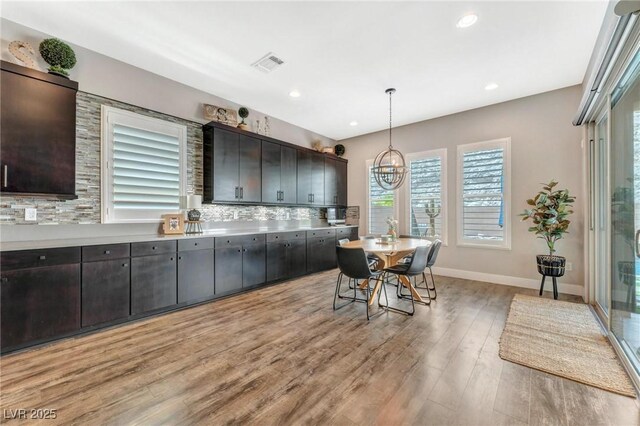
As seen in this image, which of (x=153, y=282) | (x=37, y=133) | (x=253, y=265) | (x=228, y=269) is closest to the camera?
(x=37, y=133)

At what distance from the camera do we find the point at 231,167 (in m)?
4.15

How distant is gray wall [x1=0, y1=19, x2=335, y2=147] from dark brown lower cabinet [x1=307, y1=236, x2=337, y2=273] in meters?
2.90

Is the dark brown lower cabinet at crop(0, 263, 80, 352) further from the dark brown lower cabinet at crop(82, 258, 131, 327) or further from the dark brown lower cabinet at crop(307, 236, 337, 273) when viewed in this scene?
the dark brown lower cabinet at crop(307, 236, 337, 273)

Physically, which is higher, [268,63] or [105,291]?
[268,63]

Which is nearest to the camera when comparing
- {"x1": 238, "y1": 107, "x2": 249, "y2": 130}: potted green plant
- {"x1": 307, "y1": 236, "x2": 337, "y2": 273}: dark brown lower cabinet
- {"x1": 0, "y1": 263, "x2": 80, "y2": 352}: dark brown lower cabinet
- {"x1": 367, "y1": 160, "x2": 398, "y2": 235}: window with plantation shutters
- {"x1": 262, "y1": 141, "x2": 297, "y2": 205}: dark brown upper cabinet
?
{"x1": 0, "y1": 263, "x2": 80, "y2": 352}: dark brown lower cabinet

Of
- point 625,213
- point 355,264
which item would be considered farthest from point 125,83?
point 625,213

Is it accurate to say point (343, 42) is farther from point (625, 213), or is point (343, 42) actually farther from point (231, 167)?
point (625, 213)

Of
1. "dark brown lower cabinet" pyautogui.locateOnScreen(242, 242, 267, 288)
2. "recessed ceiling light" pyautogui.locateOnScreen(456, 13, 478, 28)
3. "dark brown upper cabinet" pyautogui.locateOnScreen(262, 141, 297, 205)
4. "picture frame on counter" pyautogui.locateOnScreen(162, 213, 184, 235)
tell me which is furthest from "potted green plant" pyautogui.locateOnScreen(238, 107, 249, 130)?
"recessed ceiling light" pyautogui.locateOnScreen(456, 13, 478, 28)

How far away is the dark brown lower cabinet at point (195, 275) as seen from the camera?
3.32 metres

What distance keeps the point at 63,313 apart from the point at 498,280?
5.86m

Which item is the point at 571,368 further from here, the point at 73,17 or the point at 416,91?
the point at 73,17

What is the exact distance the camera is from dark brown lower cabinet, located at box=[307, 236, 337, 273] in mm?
5078

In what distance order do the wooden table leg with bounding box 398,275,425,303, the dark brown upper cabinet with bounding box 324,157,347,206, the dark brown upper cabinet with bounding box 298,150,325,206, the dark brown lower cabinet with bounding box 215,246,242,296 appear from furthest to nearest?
the dark brown upper cabinet with bounding box 324,157,347,206, the dark brown upper cabinet with bounding box 298,150,325,206, the dark brown lower cabinet with bounding box 215,246,242,296, the wooden table leg with bounding box 398,275,425,303

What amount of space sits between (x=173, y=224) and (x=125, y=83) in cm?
188
